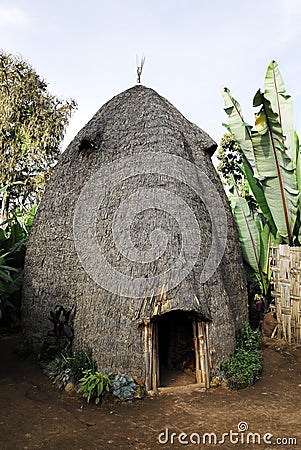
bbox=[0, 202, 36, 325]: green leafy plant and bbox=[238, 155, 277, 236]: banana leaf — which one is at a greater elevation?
bbox=[238, 155, 277, 236]: banana leaf

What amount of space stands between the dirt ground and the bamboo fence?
4.61 ft

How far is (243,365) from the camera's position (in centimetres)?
609

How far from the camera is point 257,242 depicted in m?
8.58

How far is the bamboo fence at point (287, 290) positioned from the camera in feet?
25.0

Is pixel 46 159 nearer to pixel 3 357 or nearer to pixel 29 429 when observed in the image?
pixel 3 357

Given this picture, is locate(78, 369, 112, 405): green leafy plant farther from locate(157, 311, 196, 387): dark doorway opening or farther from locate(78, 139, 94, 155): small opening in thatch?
locate(78, 139, 94, 155): small opening in thatch

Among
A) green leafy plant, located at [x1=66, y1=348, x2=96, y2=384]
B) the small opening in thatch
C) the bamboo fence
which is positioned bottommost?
green leafy plant, located at [x1=66, y1=348, x2=96, y2=384]

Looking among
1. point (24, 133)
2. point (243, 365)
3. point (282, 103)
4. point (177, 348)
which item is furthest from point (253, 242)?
point (24, 133)

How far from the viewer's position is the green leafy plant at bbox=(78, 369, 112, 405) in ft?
17.7

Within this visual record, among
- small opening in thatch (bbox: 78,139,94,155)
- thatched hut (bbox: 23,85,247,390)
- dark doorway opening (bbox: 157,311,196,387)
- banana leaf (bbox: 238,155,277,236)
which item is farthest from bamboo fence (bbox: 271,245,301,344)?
small opening in thatch (bbox: 78,139,94,155)

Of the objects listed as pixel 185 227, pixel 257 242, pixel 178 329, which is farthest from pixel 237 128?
pixel 178 329

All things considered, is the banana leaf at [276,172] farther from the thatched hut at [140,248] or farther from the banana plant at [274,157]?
the thatched hut at [140,248]

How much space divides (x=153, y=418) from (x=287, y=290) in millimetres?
3707

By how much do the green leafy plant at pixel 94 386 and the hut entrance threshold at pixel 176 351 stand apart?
525 millimetres
